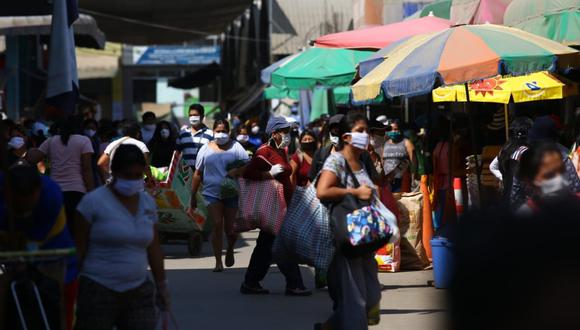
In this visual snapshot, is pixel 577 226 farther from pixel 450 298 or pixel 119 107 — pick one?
pixel 119 107

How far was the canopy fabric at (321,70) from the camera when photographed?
17391 millimetres

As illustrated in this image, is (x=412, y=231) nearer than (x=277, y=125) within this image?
No

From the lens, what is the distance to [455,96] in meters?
16.3

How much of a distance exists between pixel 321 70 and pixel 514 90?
10.7ft

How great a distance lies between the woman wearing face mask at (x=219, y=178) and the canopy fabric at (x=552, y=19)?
3.57 metres

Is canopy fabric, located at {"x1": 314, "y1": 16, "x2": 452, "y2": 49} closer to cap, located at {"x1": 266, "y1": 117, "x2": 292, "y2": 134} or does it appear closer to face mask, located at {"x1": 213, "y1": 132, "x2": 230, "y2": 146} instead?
face mask, located at {"x1": 213, "y1": 132, "x2": 230, "y2": 146}

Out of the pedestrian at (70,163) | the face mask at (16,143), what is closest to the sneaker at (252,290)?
the pedestrian at (70,163)

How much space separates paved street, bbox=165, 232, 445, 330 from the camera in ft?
31.4

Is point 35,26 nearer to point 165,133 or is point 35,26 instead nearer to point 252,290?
point 165,133

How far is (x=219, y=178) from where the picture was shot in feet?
40.8

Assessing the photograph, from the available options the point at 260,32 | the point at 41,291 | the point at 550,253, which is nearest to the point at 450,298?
the point at 550,253

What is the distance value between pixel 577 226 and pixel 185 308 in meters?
7.40

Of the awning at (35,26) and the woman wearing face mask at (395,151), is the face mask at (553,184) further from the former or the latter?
the awning at (35,26)

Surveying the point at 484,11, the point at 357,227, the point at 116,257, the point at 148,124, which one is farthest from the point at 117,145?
the point at 116,257
